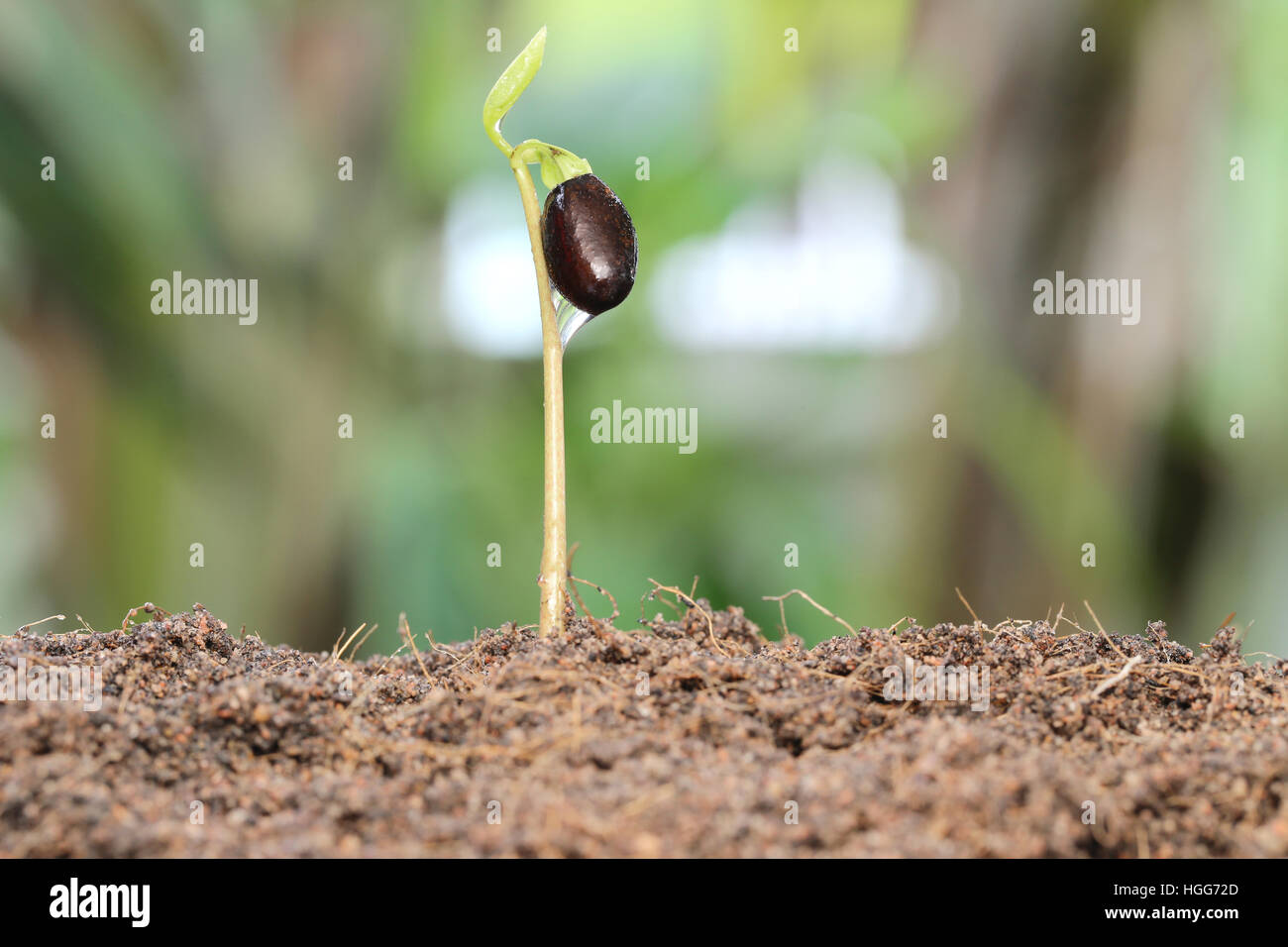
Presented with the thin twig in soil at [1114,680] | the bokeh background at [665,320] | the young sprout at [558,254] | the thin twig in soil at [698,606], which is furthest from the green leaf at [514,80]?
the bokeh background at [665,320]

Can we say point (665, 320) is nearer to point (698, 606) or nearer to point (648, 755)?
point (698, 606)

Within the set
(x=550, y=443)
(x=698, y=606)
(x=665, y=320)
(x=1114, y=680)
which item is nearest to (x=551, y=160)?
(x=550, y=443)

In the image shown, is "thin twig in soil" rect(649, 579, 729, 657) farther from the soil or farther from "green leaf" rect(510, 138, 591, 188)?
"green leaf" rect(510, 138, 591, 188)

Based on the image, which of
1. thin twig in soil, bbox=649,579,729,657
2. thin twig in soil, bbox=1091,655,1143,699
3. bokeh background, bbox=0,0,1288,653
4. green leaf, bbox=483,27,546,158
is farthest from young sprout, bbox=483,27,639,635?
bokeh background, bbox=0,0,1288,653

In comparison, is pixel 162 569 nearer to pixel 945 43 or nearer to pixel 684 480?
pixel 684 480
